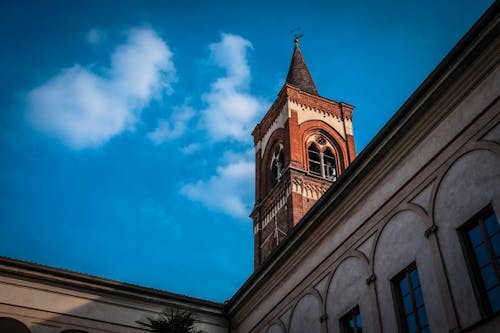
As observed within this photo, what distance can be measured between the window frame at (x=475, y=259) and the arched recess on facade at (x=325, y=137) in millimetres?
25044

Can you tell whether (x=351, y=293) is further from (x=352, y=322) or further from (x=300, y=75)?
(x=300, y=75)

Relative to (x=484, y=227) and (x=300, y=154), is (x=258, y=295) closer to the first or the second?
(x=484, y=227)

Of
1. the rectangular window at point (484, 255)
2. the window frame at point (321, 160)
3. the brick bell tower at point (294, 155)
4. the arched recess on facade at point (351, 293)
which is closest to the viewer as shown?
the rectangular window at point (484, 255)

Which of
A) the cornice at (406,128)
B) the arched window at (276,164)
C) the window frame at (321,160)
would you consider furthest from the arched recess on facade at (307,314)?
the arched window at (276,164)

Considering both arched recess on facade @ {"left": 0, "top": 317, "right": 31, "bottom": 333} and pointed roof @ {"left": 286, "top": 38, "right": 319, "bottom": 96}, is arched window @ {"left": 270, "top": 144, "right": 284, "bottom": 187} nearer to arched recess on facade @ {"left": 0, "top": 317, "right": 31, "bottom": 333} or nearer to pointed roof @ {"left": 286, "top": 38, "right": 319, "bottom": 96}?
pointed roof @ {"left": 286, "top": 38, "right": 319, "bottom": 96}

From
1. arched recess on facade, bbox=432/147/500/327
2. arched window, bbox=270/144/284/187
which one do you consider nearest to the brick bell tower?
arched window, bbox=270/144/284/187

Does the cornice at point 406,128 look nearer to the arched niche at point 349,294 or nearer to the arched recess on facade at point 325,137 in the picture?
the arched niche at point 349,294

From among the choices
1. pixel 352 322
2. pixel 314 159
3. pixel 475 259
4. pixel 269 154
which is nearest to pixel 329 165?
pixel 314 159

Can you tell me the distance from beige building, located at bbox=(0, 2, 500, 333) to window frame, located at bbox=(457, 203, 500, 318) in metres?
0.02

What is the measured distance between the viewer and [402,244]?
12.3 m

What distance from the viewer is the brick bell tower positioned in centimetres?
3306

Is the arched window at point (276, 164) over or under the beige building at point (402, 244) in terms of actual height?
over

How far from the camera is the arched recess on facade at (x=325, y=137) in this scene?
36.6 metres

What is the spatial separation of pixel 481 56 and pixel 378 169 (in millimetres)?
3525
